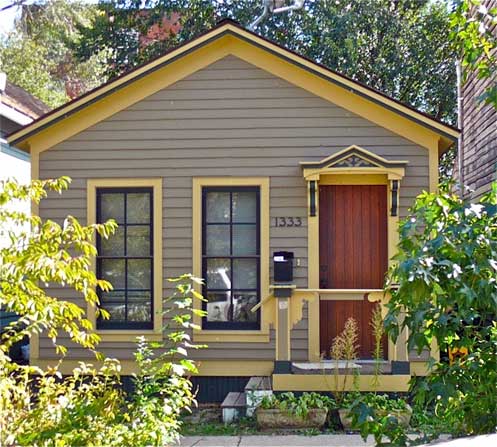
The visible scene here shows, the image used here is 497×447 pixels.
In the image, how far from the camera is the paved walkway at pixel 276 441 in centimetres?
628

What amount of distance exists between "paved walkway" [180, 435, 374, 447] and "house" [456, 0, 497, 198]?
4.39 meters

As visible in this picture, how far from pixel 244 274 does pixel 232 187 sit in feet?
3.39

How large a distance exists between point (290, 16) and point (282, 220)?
11.0m

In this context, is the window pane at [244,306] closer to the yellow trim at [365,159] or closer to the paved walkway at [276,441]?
the yellow trim at [365,159]

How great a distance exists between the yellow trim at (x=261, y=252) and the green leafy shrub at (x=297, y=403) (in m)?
1.17

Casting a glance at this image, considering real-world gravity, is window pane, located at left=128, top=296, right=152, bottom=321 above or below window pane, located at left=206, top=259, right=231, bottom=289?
below

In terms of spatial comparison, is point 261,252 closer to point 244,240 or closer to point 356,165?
point 244,240

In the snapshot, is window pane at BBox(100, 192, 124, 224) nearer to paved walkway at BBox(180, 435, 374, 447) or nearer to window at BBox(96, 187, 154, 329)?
window at BBox(96, 187, 154, 329)

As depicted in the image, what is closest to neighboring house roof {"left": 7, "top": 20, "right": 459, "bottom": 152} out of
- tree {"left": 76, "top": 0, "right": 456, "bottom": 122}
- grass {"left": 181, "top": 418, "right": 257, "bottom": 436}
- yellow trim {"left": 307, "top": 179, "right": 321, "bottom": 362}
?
yellow trim {"left": 307, "top": 179, "right": 321, "bottom": 362}

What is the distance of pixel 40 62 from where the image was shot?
27.5 metres

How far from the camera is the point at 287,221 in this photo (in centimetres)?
825

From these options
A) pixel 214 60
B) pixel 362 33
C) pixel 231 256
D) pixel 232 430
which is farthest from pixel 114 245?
pixel 362 33

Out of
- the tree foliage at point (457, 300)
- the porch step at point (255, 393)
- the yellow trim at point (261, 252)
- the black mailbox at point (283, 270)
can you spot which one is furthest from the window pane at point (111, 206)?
the tree foliage at point (457, 300)

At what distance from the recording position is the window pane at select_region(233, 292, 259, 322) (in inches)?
327
